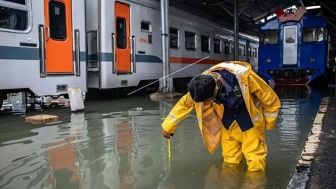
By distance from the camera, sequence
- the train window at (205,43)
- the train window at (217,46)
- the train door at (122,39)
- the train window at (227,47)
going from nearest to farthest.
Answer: the train door at (122,39) < the train window at (205,43) < the train window at (217,46) < the train window at (227,47)

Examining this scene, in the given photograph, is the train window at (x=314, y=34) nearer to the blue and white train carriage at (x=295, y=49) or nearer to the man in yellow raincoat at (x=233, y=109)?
the blue and white train carriage at (x=295, y=49)

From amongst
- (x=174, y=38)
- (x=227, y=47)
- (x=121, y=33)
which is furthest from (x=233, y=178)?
(x=227, y=47)

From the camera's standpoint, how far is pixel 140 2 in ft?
38.0

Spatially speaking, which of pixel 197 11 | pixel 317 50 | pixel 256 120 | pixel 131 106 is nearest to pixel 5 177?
pixel 256 120

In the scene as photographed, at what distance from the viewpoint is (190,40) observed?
1514 centimetres

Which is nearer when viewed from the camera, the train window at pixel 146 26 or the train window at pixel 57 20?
the train window at pixel 57 20

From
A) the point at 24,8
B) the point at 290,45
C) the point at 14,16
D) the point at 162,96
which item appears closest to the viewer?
the point at 14,16

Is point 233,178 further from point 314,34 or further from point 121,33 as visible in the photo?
point 314,34

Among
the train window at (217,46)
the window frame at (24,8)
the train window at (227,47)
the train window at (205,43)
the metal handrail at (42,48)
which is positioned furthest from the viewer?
the train window at (227,47)

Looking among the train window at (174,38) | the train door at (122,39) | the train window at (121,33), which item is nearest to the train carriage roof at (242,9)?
the train window at (174,38)

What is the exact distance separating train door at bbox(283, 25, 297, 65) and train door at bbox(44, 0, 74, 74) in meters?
9.70

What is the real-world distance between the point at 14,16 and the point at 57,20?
3.54ft

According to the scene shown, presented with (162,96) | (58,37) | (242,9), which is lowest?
(162,96)

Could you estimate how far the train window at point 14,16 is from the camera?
7.52m
